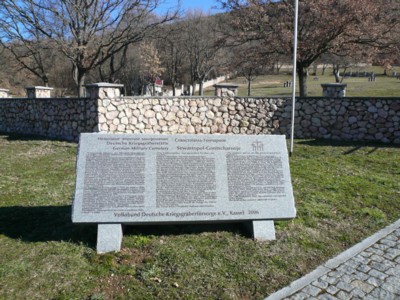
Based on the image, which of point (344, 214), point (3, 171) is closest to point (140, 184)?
point (344, 214)

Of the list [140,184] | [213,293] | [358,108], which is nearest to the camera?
[213,293]

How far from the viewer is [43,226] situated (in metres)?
5.19

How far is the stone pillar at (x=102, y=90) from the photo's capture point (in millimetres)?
11883

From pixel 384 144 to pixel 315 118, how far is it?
2354 millimetres

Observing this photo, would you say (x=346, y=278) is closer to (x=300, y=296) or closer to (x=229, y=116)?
(x=300, y=296)

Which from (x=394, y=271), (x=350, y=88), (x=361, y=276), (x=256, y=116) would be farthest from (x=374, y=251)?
(x=350, y=88)

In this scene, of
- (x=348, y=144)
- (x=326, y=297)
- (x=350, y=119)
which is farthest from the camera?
(x=350, y=119)

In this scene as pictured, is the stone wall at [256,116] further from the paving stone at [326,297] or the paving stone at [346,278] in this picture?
the paving stone at [326,297]

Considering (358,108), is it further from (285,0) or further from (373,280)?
(373,280)

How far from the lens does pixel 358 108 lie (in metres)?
12.5

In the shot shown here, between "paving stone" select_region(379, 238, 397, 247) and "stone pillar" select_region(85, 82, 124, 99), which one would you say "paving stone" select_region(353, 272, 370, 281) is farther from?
"stone pillar" select_region(85, 82, 124, 99)

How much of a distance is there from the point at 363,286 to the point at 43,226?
4.04 m

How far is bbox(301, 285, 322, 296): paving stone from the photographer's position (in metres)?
3.66

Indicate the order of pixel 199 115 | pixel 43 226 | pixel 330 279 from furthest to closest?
pixel 199 115
pixel 43 226
pixel 330 279
